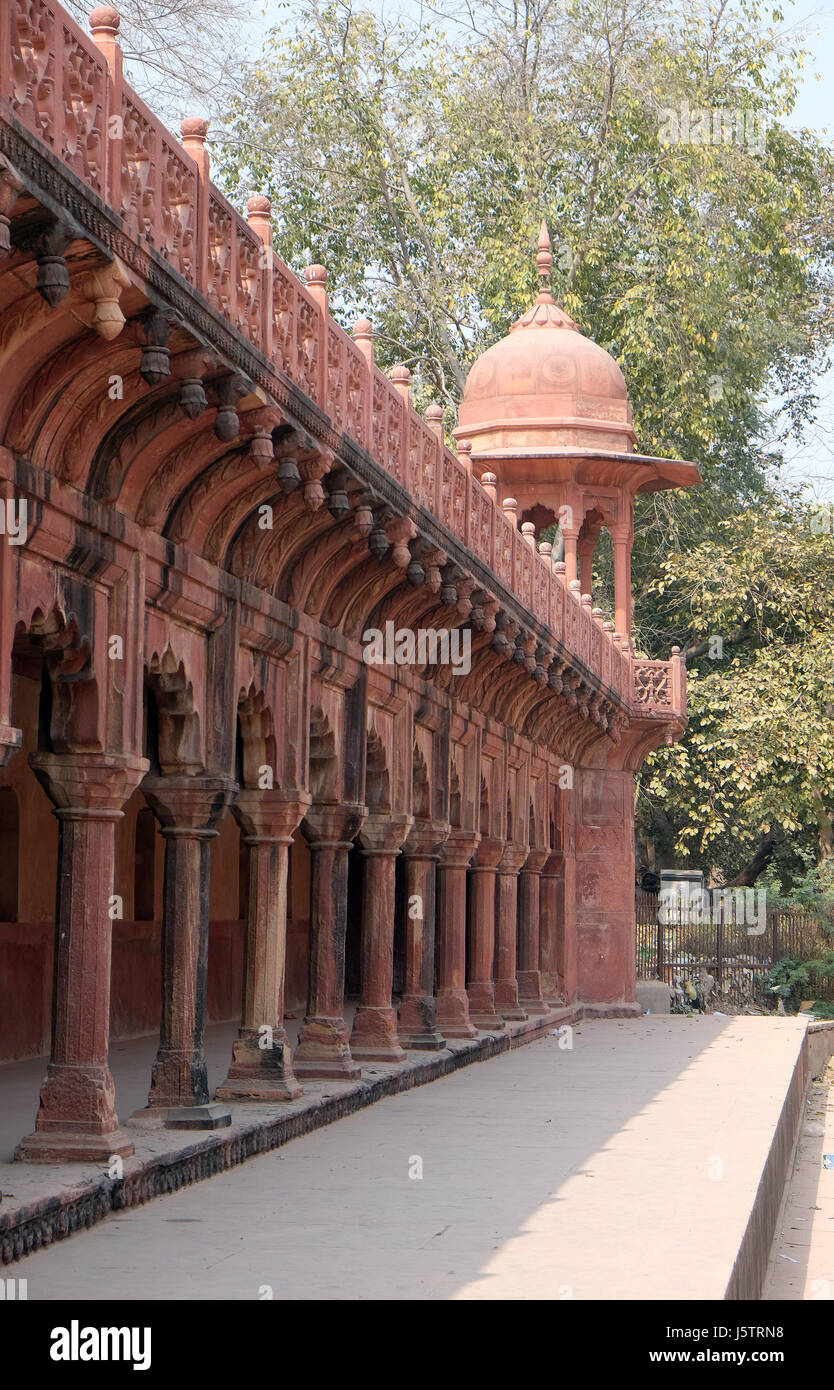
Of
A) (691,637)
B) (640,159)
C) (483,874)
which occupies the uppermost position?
(640,159)

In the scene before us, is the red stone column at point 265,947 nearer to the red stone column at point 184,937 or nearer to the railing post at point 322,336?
the red stone column at point 184,937

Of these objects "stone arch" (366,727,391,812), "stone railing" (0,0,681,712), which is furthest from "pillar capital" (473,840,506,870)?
"stone arch" (366,727,391,812)

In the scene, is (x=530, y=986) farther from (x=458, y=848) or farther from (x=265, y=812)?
(x=265, y=812)

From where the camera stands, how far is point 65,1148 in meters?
8.66

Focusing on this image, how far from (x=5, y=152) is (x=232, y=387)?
2.85 m

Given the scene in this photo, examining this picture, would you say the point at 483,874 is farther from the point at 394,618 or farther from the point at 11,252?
the point at 11,252

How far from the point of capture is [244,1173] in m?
9.83

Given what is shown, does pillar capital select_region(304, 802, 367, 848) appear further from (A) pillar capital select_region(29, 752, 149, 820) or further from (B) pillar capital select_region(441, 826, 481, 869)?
(B) pillar capital select_region(441, 826, 481, 869)

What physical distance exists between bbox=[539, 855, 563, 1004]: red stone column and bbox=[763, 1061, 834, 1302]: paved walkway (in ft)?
12.0

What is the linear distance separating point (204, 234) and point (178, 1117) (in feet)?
14.2

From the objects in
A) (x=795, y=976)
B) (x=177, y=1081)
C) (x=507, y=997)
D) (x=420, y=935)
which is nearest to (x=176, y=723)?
(x=177, y=1081)

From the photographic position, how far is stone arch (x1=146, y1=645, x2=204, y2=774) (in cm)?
1033

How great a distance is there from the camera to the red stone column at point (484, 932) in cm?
1939
